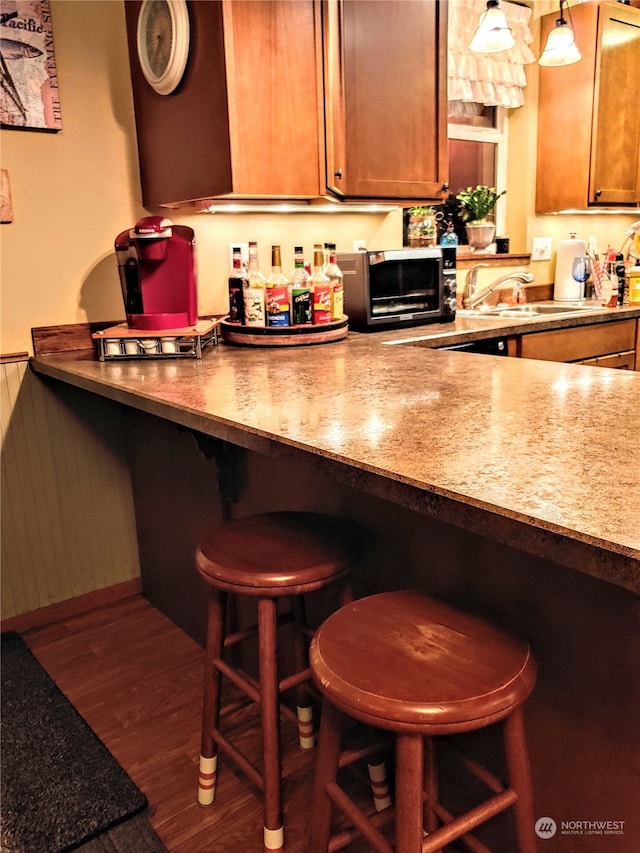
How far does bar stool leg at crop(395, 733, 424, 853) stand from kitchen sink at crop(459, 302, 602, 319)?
2.45m

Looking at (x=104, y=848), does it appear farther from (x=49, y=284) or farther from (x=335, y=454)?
(x=49, y=284)

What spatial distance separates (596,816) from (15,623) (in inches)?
75.0

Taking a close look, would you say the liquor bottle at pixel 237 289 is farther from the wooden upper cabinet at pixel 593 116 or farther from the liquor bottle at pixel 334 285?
the wooden upper cabinet at pixel 593 116

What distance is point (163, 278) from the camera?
2.10 metres

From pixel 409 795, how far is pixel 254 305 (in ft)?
5.25


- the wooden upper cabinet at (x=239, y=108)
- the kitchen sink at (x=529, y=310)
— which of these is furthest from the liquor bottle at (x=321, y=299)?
the kitchen sink at (x=529, y=310)

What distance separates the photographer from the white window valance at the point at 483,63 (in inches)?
121

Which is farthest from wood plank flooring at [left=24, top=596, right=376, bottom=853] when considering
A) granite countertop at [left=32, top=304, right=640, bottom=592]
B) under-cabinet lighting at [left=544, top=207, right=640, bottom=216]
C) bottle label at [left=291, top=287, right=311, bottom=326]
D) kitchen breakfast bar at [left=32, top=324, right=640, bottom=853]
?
under-cabinet lighting at [left=544, top=207, right=640, bottom=216]

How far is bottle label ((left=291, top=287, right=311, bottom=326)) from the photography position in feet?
7.22

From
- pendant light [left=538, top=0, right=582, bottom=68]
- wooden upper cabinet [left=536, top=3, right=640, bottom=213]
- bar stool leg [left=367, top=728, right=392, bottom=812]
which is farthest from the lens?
wooden upper cabinet [left=536, top=3, right=640, bottom=213]

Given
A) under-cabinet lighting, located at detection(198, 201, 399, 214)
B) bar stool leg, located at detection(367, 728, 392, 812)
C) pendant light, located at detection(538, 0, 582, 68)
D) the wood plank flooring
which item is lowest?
the wood plank flooring

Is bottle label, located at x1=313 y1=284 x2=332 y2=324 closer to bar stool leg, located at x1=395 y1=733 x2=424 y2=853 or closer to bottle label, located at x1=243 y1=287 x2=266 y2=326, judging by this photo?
bottle label, located at x1=243 y1=287 x2=266 y2=326

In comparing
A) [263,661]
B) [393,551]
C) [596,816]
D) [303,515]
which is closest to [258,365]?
[303,515]

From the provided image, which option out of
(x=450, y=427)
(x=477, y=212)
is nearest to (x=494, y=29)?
(x=477, y=212)
